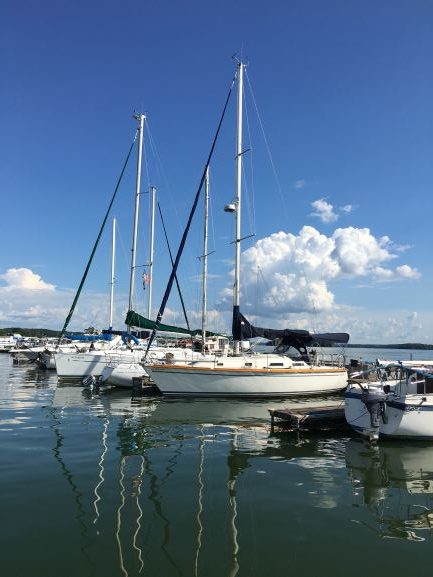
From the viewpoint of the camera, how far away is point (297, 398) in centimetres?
2653

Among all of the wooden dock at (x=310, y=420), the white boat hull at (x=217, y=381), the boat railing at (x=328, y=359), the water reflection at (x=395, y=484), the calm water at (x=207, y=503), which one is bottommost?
the water reflection at (x=395, y=484)

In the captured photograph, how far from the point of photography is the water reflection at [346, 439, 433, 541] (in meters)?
8.59

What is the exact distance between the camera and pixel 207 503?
9.39m

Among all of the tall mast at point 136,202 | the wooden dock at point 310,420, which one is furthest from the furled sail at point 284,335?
the tall mast at point 136,202

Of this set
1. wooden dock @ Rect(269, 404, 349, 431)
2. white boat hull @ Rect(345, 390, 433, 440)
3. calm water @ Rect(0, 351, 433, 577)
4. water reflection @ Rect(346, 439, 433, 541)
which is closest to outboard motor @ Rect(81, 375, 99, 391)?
calm water @ Rect(0, 351, 433, 577)

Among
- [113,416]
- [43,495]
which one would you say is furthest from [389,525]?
[113,416]

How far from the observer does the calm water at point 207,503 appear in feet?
22.9

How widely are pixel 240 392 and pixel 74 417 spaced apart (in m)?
9.33

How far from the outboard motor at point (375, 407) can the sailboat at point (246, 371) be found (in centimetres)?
1033

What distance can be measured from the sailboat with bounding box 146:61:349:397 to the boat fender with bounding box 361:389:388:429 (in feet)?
33.9

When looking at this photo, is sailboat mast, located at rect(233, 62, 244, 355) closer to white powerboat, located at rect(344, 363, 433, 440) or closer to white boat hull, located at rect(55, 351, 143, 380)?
white boat hull, located at rect(55, 351, 143, 380)

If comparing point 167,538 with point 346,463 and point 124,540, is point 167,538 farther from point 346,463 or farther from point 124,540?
point 346,463

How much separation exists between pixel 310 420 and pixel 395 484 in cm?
583

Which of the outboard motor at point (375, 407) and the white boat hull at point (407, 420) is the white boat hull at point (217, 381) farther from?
the outboard motor at point (375, 407)
